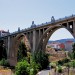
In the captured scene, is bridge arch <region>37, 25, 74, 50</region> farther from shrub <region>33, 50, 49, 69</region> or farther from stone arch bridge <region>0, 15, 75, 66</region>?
shrub <region>33, 50, 49, 69</region>

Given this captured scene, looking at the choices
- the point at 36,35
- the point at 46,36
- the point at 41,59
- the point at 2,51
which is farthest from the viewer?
the point at 2,51

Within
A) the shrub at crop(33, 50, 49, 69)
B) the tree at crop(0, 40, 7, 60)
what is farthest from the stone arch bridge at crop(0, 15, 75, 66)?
the shrub at crop(33, 50, 49, 69)

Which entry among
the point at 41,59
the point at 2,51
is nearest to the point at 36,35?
the point at 41,59

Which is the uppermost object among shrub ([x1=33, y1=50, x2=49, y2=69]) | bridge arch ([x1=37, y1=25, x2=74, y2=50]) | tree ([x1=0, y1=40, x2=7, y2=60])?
bridge arch ([x1=37, y1=25, x2=74, y2=50])

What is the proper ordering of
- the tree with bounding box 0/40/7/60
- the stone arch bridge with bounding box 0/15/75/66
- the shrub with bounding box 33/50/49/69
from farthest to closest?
the tree with bounding box 0/40/7/60 < the shrub with bounding box 33/50/49/69 < the stone arch bridge with bounding box 0/15/75/66

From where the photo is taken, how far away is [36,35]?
59000 millimetres

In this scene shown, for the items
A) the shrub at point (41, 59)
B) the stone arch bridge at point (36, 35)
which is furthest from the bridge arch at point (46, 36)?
the shrub at point (41, 59)

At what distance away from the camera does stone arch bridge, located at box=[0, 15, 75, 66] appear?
47.4 meters

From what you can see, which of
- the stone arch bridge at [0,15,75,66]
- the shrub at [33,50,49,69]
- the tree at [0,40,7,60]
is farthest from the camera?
the tree at [0,40,7,60]

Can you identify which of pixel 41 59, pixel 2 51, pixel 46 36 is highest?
pixel 46 36

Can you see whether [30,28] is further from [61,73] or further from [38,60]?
[61,73]

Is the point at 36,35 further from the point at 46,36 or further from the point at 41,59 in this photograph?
the point at 41,59

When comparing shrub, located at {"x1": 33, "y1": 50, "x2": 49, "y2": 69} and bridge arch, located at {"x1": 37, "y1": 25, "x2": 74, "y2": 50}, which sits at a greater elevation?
bridge arch, located at {"x1": 37, "y1": 25, "x2": 74, "y2": 50}

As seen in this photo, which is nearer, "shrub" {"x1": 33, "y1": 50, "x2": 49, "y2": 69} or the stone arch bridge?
the stone arch bridge
